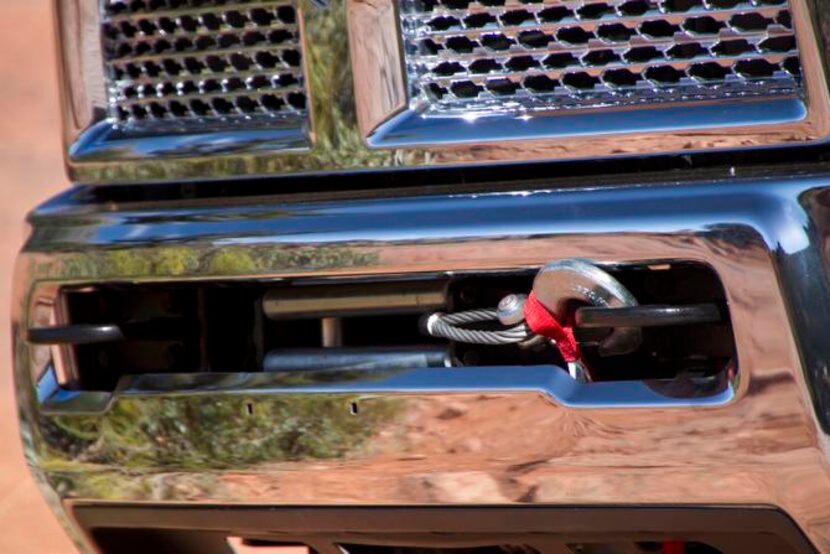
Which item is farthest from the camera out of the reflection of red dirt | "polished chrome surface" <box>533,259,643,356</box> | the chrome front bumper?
the reflection of red dirt

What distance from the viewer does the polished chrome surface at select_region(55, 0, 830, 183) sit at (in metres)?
2.05

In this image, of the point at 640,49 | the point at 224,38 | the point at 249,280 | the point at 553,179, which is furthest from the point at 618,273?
the point at 224,38

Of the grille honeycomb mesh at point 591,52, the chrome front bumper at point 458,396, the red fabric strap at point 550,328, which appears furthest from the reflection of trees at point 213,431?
the grille honeycomb mesh at point 591,52

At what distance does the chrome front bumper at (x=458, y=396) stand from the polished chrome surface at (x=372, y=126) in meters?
0.07

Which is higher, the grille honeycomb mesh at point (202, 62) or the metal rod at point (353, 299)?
the grille honeycomb mesh at point (202, 62)

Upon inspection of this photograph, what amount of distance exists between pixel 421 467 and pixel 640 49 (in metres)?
0.67

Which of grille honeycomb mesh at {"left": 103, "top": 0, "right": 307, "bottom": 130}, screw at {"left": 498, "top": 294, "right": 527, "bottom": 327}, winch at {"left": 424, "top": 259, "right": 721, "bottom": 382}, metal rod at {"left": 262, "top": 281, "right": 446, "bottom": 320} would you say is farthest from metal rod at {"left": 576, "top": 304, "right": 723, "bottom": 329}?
grille honeycomb mesh at {"left": 103, "top": 0, "right": 307, "bottom": 130}

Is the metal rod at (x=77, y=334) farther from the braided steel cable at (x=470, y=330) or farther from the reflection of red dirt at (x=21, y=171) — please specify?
the reflection of red dirt at (x=21, y=171)

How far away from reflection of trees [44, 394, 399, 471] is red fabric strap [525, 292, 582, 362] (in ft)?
0.77

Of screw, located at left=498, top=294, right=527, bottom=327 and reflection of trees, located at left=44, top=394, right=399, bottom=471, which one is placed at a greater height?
screw, located at left=498, top=294, right=527, bottom=327

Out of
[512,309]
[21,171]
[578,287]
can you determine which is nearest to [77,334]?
[512,309]

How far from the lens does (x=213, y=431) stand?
7.93ft

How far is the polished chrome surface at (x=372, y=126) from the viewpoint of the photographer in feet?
6.73

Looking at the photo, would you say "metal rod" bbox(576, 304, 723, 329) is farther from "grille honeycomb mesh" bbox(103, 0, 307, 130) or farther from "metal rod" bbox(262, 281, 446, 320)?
"grille honeycomb mesh" bbox(103, 0, 307, 130)
